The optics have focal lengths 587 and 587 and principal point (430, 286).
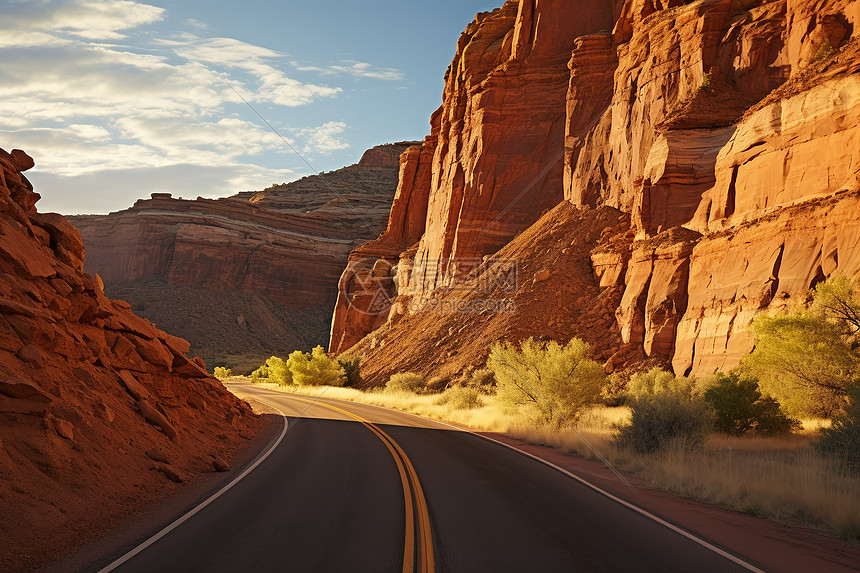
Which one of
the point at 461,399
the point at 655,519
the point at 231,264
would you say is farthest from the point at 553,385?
the point at 231,264

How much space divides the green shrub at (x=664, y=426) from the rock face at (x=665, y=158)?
33.1 feet

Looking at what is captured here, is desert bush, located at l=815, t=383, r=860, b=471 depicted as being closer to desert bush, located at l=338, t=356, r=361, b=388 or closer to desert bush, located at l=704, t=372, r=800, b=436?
desert bush, located at l=704, t=372, r=800, b=436

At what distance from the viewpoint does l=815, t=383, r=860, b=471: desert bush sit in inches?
448

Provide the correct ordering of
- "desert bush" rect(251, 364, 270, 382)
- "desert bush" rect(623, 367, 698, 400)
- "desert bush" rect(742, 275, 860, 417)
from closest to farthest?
"desert bush" rect(742, 275, 860, 417)
"desert bush" rect(623, 367, 698, 400)
"desert bush" rect(251, 364, 270, 382)

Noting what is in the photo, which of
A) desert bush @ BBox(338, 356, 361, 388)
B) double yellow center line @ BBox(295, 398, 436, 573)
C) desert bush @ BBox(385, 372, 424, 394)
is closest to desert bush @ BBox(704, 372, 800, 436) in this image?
double yellow center line @ BBox(295, 398, 436, 573)

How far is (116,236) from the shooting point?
103 meters

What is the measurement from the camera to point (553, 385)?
21.8m

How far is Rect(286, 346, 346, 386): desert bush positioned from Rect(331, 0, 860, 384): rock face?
12.3 feet

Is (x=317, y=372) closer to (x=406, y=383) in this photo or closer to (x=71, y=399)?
(x=406, y=383)

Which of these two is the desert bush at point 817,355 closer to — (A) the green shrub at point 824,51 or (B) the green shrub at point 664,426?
(B) the green shrub at point 664,426

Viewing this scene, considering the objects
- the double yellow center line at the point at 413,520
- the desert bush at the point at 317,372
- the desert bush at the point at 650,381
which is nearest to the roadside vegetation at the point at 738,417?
the desert bush at the point at 650,381

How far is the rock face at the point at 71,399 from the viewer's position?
7.80 metres

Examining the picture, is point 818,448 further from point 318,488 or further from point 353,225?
point 353,225

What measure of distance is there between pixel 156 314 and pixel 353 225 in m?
37.2
